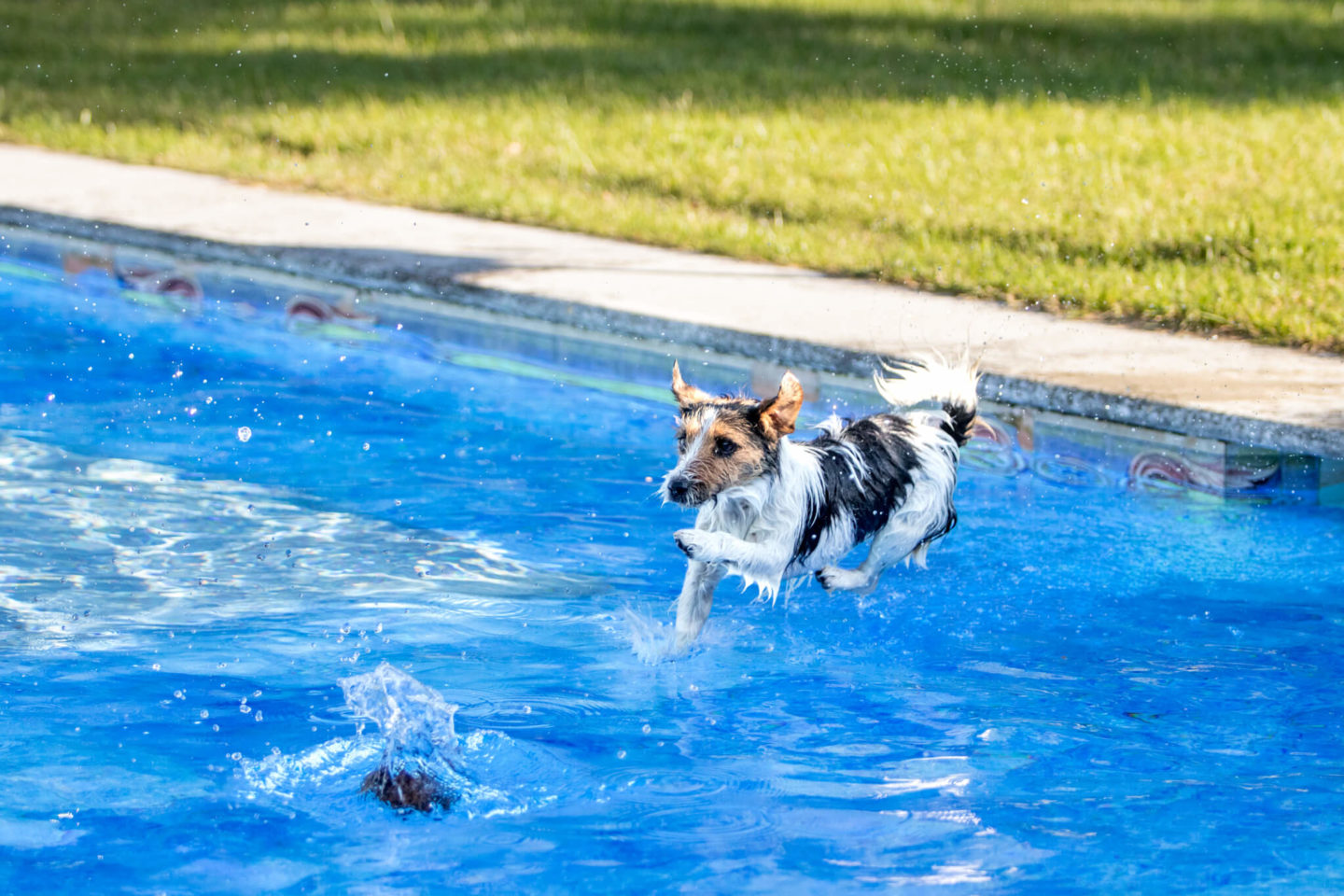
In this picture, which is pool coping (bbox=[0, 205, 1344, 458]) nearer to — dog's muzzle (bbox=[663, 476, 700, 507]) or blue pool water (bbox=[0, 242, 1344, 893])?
A: blue pool water (bbox=[0, 242, 1344, 893])

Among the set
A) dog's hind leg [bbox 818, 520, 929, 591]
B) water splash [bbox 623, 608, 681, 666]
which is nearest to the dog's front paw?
water splash [bbox 623, 608, 681, 666]

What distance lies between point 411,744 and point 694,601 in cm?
104

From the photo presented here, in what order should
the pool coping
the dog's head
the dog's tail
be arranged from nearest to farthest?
the dog's head, the dog's tail, the pool coping

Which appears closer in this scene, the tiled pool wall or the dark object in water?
the dark object in water

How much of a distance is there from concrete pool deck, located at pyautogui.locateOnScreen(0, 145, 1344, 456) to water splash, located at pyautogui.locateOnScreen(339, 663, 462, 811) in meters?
3.08

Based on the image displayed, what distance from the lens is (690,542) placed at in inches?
187

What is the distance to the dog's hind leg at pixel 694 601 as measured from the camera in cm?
523

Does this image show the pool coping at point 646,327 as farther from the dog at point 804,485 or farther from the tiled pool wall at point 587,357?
the dog at point 804,485

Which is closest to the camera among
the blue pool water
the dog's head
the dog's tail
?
the blue pool water

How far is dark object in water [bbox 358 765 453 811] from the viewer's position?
4.68 metres

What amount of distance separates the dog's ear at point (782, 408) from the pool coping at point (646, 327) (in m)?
2.54

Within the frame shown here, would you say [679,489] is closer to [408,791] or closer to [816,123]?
[408,791]

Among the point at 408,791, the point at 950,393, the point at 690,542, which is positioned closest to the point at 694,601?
the point at 690,542

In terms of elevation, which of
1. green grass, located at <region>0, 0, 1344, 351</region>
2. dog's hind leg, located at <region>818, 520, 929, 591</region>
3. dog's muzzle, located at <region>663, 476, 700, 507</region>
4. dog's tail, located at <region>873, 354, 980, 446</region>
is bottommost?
dog's muzzle, located at <region>663, 476, 700, 507</region>
